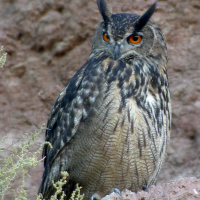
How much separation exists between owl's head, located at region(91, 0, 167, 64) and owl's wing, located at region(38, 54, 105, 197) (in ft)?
0.50

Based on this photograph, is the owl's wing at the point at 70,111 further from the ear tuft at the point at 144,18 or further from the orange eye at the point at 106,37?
the ear tuft at the point at 144,18

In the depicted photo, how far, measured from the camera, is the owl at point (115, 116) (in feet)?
10.2

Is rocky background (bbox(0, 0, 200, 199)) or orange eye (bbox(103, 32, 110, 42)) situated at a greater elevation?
orange eye (bbox(103, 32, 110, 42))

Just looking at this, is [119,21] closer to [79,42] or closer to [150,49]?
[150,49]

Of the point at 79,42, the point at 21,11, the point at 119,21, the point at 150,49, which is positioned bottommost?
the point at 79,42

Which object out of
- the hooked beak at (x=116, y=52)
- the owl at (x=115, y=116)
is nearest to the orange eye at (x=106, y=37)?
the owl at (x=115, y=116)

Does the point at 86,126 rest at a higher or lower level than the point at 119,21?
lower

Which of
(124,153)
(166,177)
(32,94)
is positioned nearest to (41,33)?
(32,94)

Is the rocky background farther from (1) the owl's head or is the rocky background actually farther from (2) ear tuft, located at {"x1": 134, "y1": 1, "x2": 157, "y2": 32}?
(2) ear tuft, located at {"x1": 134, "y1": 1, "x2": 157, "y2": 32}

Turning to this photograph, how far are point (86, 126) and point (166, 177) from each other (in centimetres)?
180

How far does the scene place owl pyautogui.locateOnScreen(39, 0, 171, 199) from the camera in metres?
3.10

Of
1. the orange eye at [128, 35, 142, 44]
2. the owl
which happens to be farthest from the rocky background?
the orange eye at [128, 35, 142, 44]

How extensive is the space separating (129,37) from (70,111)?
0.70 metres

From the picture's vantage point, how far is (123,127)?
3.05 m
